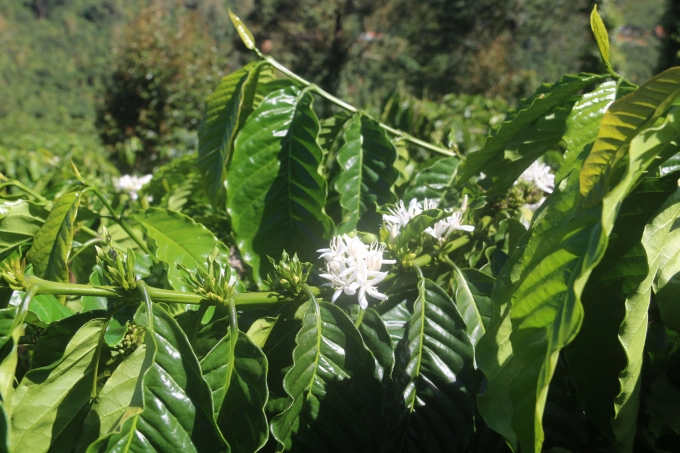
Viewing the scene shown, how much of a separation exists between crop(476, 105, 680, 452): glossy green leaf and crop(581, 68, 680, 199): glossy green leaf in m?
0.02

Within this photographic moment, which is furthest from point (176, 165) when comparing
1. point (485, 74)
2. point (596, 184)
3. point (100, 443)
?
point (485, 74)

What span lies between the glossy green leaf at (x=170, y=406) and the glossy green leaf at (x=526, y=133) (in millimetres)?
697

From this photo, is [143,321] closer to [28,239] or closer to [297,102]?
[28,239]

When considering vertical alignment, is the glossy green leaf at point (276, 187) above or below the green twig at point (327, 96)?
below

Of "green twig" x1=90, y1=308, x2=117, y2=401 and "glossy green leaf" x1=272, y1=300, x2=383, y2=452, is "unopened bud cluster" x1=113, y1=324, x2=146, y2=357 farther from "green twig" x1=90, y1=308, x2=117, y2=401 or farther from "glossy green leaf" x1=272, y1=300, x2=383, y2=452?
"glossy green leaf" x1=272, y1=300, x2=383, y2=452

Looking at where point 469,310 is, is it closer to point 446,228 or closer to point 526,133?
point 446,228

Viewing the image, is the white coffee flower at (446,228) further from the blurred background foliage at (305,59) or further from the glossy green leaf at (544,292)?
the blurred background foliage at (305,59)

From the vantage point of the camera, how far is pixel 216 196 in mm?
1143

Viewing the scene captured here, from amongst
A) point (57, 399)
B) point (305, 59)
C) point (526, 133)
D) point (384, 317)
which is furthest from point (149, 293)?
point (305, 59)

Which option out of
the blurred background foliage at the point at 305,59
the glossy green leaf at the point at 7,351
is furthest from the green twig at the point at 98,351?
the blurred background foliage at the point at 305,59

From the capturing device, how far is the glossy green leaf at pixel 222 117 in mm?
1181

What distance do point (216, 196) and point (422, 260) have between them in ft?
1.63

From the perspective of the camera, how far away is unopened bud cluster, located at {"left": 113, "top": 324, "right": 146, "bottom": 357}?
0.87m

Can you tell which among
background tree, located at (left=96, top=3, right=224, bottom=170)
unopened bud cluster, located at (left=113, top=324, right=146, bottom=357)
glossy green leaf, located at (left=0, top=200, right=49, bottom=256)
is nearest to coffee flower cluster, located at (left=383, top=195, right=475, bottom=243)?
unopened bud cluster, located at (left=113, top=324, right=146, bottom=357)
